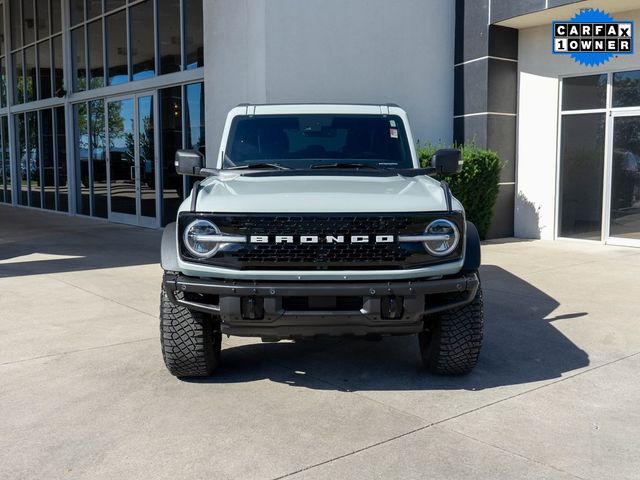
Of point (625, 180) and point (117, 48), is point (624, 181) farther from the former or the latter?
point (117, 48)

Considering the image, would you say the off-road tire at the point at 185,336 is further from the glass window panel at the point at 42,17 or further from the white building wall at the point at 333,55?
the glass window panel at the point at 42,17

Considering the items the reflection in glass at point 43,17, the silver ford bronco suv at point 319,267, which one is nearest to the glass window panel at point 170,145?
the reflection in glass at point 43,17

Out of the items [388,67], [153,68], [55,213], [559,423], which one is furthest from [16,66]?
[559,423]

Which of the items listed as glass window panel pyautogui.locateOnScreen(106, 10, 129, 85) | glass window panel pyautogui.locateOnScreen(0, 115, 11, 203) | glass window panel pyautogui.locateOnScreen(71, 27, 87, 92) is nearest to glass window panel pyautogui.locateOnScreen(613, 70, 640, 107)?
glass window panel pyautogui.locateOnScreen(106, 10, 129, 85)

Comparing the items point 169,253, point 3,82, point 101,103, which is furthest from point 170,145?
point 3,82

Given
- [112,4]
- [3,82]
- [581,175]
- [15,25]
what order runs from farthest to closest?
[3,82], [15,25], [112,4], [581,175]

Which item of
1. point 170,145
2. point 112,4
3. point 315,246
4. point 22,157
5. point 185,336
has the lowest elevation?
point 185,336

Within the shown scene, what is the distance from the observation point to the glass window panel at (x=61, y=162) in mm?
18375

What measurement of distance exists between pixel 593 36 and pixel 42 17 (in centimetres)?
1482

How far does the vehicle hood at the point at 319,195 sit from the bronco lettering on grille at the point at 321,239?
0.50 ft

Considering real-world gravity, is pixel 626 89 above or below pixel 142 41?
below

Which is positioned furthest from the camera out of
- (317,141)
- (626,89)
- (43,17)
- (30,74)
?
(30,74)

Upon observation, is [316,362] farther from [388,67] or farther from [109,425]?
[388,67]

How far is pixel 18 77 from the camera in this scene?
832 inches
